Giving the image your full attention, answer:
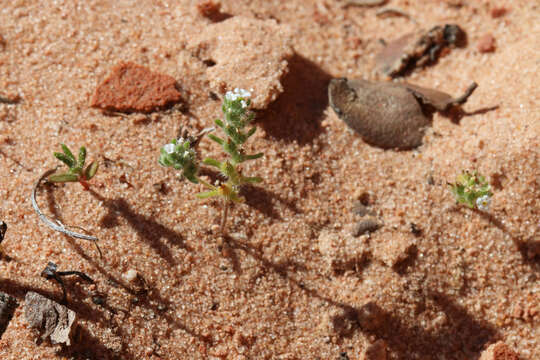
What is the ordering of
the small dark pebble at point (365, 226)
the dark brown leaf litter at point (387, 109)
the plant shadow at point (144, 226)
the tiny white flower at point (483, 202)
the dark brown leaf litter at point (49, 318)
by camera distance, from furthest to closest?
the dark brown leaf litter at point (387, 109) → the small dark pebble at point (365, 226) → the tiny white flower at point (483, 202) → the plant shadow at point (144, 226) → the dark brown leaf litter at point (49, 318)

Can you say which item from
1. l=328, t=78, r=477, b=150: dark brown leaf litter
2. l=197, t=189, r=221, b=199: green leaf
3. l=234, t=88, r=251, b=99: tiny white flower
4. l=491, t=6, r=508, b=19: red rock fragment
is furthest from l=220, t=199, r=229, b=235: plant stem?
l=491, t=6, r=508, b=19: red rock fragment

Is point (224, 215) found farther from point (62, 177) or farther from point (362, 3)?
point (362, 3)

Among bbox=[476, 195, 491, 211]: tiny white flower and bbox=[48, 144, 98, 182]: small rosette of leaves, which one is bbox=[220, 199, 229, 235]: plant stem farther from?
bbox=[476, 195, 491, 211]: tiny white flower

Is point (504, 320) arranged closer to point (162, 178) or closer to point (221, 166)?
point (221, 166)

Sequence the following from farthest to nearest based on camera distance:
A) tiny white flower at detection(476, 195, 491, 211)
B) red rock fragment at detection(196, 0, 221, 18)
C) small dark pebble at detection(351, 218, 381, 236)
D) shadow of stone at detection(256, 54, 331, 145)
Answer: red rock fragment at detection(196, 0, 221, 18), shadow of stone at detection(256, 54, 331, 145), small dark pebble at detection(351, 218, 381, 236), tiny white flower at detection(476, 195, 491, 211)

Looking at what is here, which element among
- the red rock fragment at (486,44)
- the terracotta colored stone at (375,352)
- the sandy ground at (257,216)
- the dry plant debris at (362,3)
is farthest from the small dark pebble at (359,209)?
the dry plant debris at (362,3)

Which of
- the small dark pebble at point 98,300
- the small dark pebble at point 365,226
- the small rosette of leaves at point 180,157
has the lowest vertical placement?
the small dark pebble at point 98,300

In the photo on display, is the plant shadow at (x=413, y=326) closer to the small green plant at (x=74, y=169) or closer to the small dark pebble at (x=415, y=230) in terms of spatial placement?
the small dark pebble at (x=415, y=230)

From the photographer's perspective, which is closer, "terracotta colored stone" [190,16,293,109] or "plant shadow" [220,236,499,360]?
"plant shadow" [220,236,499,360]
